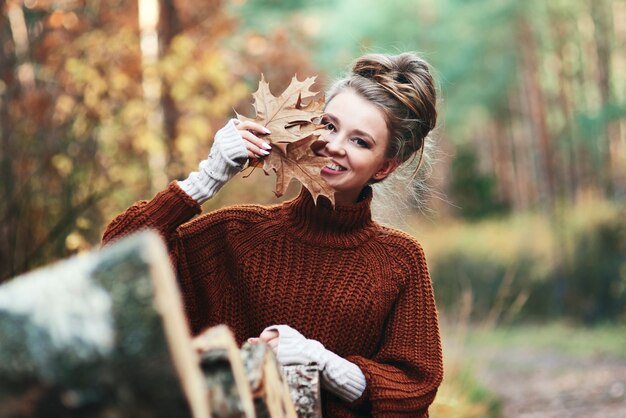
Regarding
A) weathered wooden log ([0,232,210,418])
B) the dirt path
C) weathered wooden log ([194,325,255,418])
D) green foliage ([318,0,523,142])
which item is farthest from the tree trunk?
weathered wooden log ([0,232,210,418])

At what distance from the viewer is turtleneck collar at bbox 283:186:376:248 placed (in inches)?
111

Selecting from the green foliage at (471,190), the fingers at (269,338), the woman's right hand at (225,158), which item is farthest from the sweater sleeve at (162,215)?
the green foliage at (471,190)

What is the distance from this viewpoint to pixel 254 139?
2516mm

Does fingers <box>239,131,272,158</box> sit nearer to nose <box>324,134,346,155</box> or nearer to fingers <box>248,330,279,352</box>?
nose <box>324,134,346,155</box>

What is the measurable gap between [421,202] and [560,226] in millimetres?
13933

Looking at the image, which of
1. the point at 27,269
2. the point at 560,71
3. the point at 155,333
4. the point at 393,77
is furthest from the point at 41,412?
the point at 560,71

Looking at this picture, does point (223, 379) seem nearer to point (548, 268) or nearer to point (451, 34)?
point (548, 268)

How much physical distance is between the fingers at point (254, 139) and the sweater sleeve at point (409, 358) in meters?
0.68

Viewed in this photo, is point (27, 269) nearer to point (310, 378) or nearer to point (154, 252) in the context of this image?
point (310, 378)

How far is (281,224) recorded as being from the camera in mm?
2873

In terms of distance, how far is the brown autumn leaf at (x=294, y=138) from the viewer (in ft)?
8.41

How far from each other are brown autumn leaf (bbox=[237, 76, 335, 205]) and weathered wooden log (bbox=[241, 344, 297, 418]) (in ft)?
2.55

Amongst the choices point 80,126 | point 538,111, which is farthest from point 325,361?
point 538,111

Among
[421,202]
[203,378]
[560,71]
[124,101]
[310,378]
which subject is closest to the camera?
[203,378]
